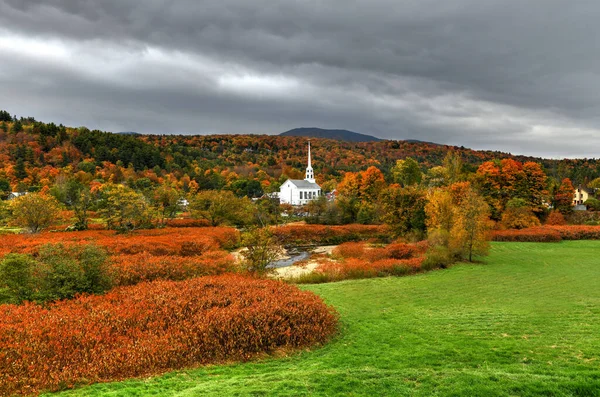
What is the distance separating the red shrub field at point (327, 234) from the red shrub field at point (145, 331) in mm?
36167

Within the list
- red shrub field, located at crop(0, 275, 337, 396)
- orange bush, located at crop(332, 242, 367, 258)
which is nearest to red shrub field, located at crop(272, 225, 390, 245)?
orange bush, located at crop(332, 242, 367, 258)

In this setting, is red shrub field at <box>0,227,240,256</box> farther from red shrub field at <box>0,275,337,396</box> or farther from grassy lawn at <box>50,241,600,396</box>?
grassy lawn at <box>50,241,600,396</box>

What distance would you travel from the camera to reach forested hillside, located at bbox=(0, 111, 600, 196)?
295 ft

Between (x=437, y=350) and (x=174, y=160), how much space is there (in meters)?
124

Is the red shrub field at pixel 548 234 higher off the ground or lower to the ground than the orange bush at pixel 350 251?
higher

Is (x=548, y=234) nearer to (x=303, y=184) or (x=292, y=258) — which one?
(x=292, y=258)

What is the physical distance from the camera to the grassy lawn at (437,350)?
7379mm

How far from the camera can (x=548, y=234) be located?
142 ft

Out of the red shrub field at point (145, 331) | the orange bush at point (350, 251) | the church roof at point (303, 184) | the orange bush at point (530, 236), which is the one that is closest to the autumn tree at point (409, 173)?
the church roof at point (303, 184)

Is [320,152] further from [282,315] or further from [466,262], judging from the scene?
[282,315]

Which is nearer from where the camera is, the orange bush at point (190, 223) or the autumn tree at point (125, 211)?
the autumn tree at point (125, 211)

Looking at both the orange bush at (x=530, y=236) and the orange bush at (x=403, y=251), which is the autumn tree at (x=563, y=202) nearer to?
the orange bush at (x=530, y=236)

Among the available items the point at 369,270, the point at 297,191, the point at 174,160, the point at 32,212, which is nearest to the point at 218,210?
the point at 32,212

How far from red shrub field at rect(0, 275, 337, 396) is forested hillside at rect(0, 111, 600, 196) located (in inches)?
2711
